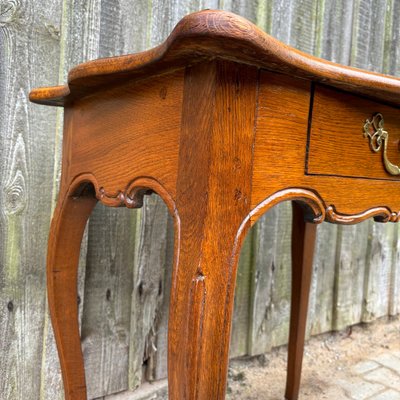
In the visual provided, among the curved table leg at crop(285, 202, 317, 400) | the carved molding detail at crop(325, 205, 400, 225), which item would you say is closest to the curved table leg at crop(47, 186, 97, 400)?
the carved molding detail at crop(325, 205, 400, 225)

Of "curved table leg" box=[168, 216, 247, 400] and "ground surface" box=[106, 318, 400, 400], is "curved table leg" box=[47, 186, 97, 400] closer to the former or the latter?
"ground surface" box=[106, 318, 400, 400]

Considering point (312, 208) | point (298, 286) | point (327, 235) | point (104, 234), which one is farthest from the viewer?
point (327, 235)

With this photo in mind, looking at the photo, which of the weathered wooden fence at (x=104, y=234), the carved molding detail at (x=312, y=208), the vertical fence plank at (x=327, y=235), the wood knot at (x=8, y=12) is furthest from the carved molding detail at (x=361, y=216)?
the vertical fence plank at (x=327, y=235)

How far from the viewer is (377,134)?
2.65 feet

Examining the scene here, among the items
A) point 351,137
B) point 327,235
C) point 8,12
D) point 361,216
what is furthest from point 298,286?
point 8,12

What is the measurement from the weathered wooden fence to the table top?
343 mm

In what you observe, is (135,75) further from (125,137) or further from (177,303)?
(177,303)

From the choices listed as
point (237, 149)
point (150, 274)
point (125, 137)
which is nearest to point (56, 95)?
point (125, 137)

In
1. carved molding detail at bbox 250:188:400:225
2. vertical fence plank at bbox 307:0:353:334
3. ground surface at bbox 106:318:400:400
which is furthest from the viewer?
vertical fence plank at bbox 307:0:353:334

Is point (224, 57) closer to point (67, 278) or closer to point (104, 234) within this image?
point (67, 278)

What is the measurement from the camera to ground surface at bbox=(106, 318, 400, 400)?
1.58 meters

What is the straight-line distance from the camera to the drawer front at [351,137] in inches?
28.1

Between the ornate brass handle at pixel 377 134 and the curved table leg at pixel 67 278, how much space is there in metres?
0.60

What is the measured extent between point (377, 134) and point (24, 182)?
82 centimetres
